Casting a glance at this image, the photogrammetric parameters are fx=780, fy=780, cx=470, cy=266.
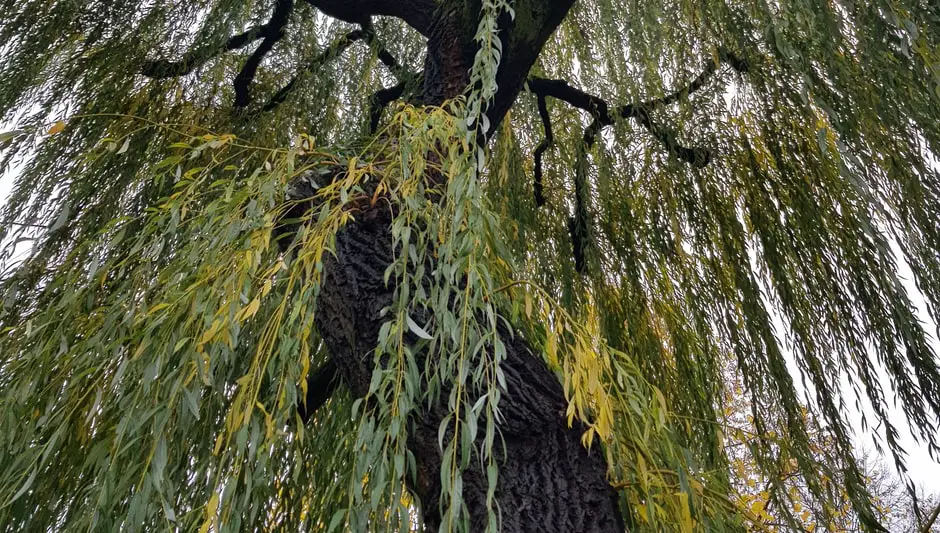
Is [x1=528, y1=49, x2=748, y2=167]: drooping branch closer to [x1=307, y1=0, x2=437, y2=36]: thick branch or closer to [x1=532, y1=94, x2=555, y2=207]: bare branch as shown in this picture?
[x1=532, y1=94, x2=555, y2=207]: bare branch

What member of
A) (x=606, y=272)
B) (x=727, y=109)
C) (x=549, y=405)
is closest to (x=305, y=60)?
(x=606, y=272)

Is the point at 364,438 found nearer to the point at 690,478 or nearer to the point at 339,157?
the point at 690,478

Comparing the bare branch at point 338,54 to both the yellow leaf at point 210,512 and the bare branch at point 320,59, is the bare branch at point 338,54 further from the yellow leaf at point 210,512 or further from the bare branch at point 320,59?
the yellow leaf at point 210,512

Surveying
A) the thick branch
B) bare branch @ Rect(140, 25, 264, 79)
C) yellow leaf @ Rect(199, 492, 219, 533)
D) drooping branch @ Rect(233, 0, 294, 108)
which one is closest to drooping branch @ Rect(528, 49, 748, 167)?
the thick branch

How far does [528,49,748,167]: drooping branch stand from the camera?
6.85ft

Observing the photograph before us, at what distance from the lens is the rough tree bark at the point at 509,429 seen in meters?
0.95

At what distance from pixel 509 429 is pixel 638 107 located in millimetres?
1342

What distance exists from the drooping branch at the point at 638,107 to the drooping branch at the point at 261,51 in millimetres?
746

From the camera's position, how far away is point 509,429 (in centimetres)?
102

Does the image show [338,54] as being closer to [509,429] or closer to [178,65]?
[178,65]

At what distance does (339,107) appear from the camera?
2244 millimetres

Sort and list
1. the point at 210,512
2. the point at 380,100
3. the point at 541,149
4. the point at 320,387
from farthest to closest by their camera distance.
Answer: the point at 541,149 < the point at 380,100 < the point at 320,387 < the point at 210,512

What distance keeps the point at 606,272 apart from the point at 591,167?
1.26ft

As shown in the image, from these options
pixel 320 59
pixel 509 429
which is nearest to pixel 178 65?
pixel 320 59
